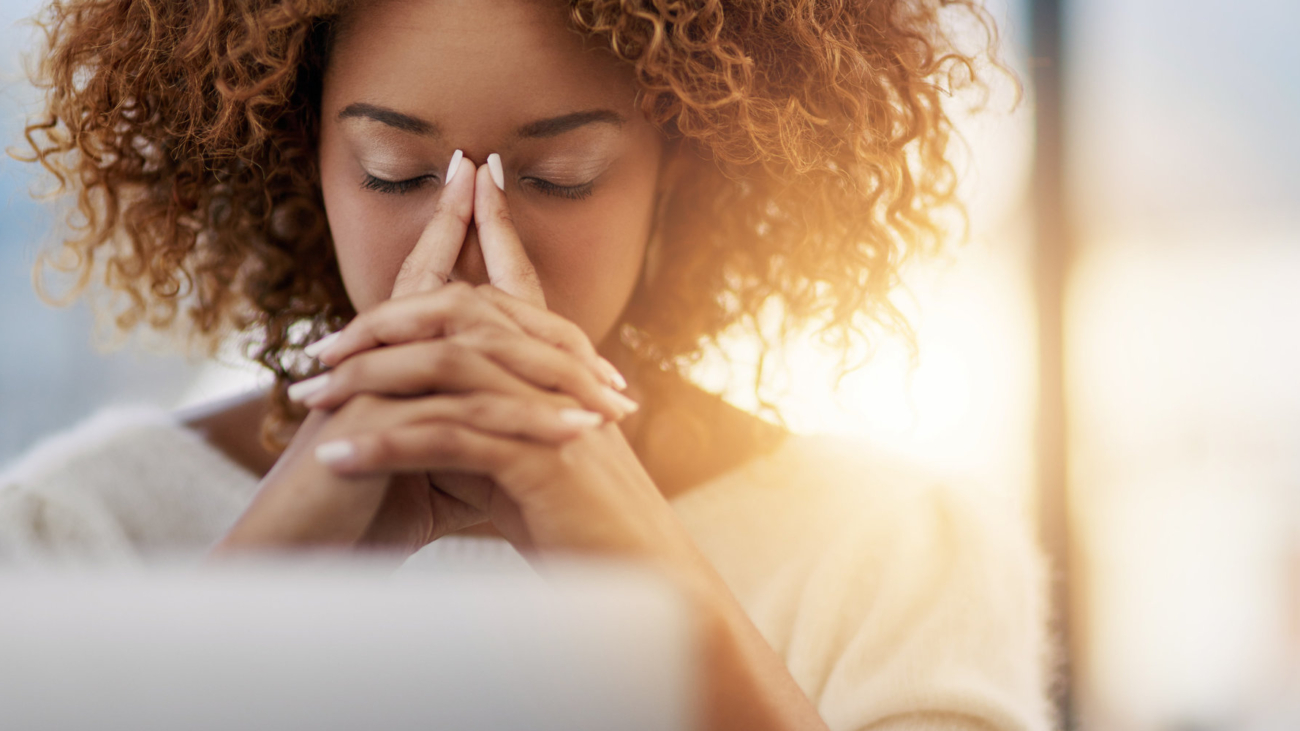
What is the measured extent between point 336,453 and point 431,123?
0.27m

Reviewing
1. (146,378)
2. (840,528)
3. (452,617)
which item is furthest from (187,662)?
(146,378)

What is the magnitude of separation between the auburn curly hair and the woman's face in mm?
35

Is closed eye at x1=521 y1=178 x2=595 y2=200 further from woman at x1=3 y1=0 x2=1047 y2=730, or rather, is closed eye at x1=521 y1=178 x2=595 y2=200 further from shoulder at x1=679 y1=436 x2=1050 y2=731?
shoulder at x1=679 y1=436 x2=1050 y2=731

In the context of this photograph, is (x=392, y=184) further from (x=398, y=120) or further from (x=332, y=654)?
(x=332, y=654)

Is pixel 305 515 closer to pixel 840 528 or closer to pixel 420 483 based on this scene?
pixel 420 483

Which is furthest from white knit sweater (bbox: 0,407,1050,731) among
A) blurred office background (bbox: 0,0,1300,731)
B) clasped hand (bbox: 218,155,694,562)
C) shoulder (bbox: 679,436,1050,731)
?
clasped hand (bbox: 218,155,694,562)

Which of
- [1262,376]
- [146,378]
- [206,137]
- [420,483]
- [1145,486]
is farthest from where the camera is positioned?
[1145,486]

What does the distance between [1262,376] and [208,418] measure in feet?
4.68

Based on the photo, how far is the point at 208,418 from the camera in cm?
95

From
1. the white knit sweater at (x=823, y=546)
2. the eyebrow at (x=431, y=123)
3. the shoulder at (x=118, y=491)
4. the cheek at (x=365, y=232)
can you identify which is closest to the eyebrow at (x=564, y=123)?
the eyebrow at (x=431, y=123)

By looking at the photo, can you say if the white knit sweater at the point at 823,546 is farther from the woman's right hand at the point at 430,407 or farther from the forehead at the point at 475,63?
the forehead at the point at 475,63

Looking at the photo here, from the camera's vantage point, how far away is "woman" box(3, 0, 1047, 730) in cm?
54

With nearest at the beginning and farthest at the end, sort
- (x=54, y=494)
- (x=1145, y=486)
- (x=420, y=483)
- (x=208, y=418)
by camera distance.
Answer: (x=420, y=483), (x=54, y=494), (x=208, y=418), (x=1145, y=486)

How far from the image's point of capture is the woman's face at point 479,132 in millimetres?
635
